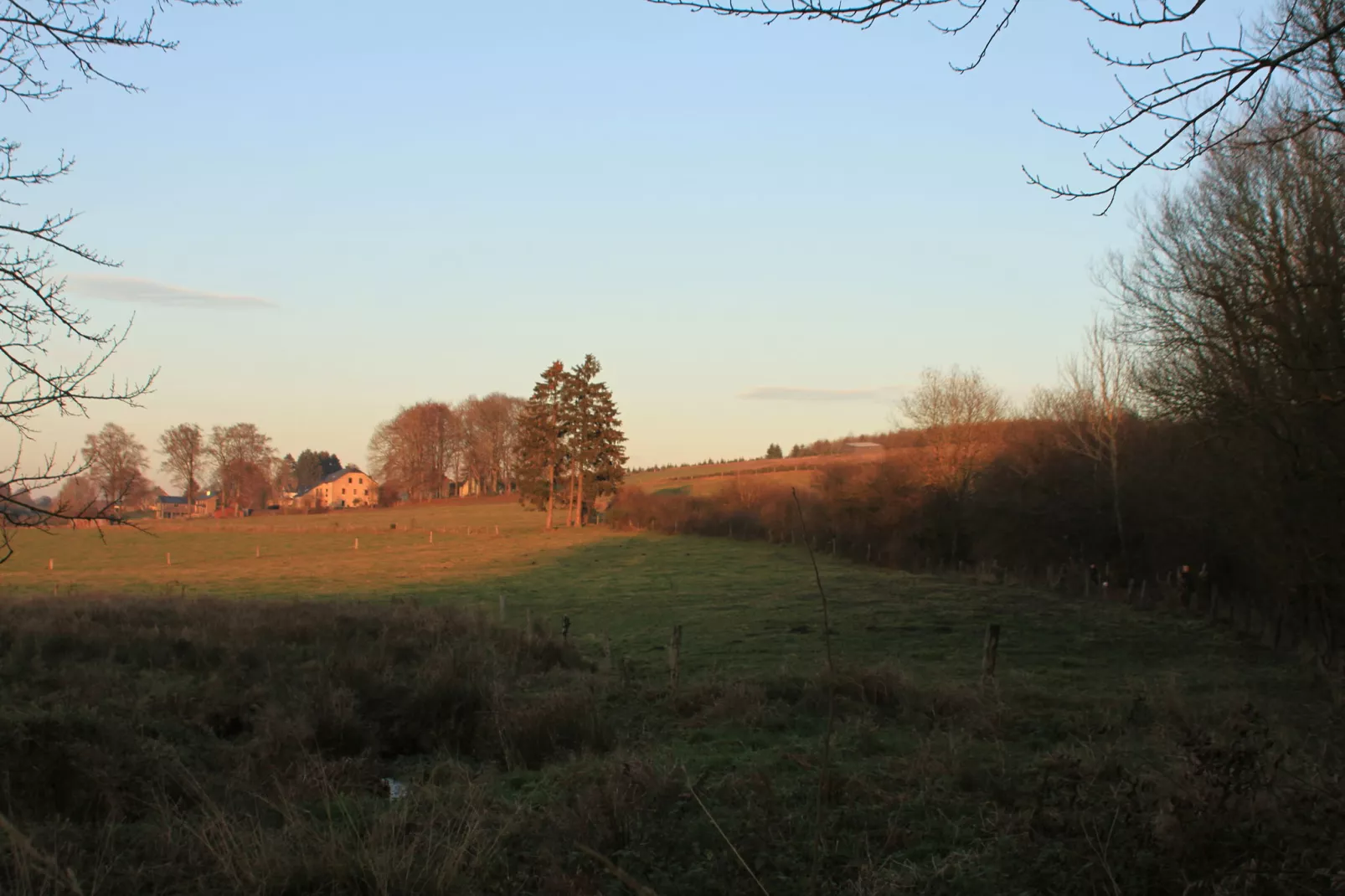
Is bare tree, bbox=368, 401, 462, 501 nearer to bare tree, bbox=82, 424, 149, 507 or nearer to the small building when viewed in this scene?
the small building

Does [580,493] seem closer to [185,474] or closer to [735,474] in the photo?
[735,474]

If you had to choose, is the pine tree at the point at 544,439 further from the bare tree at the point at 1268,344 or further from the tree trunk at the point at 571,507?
the bare tree at the point at 1268,344

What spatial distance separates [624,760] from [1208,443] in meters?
17.8

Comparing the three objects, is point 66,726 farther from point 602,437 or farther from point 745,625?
point 602,437

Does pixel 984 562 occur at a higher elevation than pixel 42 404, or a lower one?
lower

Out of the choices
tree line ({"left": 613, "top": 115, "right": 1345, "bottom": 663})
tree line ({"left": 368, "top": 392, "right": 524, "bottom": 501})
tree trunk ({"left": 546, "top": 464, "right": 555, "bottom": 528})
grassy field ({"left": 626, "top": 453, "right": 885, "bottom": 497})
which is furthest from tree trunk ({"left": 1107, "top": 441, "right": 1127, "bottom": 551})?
tree line ({"left": 368, "top": 392, "right": 524, "bottom": 501})

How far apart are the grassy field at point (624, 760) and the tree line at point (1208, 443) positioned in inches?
104

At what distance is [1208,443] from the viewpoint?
64.3 feet

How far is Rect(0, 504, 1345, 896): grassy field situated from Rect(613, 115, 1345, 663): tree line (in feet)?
8.70

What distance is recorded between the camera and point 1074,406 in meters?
41.3

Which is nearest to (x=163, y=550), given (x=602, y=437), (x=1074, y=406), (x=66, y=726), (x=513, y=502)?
(x=602, y=437)

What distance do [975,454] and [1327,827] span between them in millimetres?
42830

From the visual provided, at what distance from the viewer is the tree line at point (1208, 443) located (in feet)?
50.1

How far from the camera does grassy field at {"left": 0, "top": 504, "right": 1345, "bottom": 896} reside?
4.45 metres
